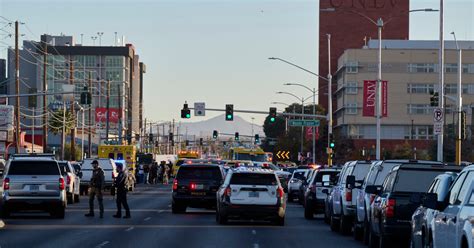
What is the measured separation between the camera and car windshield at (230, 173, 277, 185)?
3234 centimetres

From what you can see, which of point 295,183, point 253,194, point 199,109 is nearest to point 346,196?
point 253,194

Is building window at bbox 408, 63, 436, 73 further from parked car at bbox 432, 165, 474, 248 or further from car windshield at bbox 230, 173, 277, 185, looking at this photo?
parked car at bbox 432, 165, 474, 248

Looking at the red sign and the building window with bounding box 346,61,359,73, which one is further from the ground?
the building window with bounding box 346,61,359,73

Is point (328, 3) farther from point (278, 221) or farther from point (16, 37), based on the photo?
point (278, 221)

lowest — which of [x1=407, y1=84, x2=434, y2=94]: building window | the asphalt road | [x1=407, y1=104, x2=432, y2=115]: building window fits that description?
the asphalt road

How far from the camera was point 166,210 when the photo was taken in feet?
138

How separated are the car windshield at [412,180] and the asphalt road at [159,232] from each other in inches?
157

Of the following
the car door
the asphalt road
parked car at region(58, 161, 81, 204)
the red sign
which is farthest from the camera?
the red sign

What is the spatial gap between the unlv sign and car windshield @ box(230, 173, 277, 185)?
8953 cm

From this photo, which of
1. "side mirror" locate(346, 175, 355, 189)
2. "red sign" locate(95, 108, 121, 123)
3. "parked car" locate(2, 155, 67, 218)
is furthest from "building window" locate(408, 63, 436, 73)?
"side mirror" locate(346, 175, 355, 189)

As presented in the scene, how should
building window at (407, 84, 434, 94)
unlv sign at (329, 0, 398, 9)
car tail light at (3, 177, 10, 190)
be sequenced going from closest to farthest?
car tail light at (3, 177, 10, 190), building window at (407, 84, 434, 94), unlv sign at (329, 0, 398, 9)

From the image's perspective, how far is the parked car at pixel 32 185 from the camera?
112ft

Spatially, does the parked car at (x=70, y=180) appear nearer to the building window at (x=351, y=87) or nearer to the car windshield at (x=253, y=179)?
the car windshield at (x=253, y=179)

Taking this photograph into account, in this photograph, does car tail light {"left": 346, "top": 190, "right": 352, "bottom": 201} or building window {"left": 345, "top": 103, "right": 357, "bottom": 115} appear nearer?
car tail light {"left": 346, "top": 190, "right": 352, "bottom": 201}
